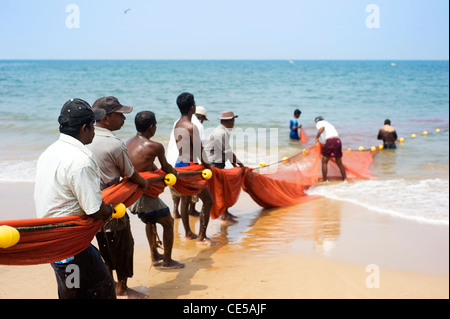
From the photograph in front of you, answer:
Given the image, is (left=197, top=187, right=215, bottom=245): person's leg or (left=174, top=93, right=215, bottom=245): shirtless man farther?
(left=197, top=187, right=215, bottom=245): person's leg

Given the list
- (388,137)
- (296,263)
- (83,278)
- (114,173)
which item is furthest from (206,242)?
(388,137)

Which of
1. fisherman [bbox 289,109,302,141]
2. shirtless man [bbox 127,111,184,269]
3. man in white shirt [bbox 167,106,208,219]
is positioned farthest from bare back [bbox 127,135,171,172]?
fisherman [bbox 289,109,302,141]

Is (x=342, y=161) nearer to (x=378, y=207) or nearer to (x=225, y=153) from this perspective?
(x=378, y=207)

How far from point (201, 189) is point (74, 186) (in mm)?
2708

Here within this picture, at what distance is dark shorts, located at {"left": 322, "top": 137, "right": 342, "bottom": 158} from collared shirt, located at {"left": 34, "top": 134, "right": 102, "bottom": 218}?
7155 millimetres

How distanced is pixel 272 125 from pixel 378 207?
12474mm

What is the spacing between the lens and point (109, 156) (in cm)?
358

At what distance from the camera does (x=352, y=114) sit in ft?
80.5

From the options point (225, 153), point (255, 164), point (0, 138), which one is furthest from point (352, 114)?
point (225, 153)

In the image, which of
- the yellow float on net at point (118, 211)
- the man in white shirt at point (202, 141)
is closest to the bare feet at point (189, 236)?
the man in white shirt at point (202, 141)

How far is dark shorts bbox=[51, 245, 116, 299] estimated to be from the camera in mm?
2871

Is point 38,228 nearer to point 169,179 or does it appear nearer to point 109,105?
point 109,105

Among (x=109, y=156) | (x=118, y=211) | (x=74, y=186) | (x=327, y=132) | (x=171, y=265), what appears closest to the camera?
(x=74, y=186)

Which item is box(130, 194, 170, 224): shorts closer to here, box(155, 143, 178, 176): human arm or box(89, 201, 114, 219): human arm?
box(155, 143, 178, 176): human arm
